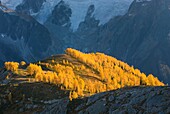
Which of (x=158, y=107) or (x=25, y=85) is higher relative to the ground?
(x=25, y=85)

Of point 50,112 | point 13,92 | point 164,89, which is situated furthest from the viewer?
point 13,92

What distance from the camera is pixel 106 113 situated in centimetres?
12338

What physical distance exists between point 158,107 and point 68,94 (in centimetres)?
7430

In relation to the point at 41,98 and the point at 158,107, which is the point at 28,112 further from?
the point at 158,107

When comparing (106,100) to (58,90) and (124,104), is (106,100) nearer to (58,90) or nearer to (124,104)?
(124,104)

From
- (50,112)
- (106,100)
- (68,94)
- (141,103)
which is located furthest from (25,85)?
(141,103)

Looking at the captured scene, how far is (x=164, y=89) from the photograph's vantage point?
115m

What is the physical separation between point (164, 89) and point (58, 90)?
263 feet

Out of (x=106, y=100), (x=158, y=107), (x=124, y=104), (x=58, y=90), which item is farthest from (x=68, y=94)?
(x=158, y=107)

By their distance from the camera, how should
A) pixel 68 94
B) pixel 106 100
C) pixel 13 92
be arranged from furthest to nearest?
pixel 13 92
pixel 68 94
pixel 106 100

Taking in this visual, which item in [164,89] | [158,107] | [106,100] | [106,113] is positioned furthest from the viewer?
[106,100]

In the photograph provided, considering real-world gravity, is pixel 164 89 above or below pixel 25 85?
below

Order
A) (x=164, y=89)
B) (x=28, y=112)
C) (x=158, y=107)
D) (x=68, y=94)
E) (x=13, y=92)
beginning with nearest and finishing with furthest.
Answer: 1. (x=158, y=107)
2. (x=164, y=89)
3. (x=28, y=112)
4. (x=68, y=94)
5. (x=13, y=92)

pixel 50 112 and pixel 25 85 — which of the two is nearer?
pixel 50 112
